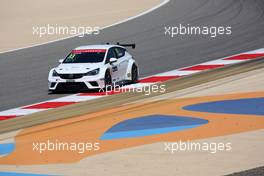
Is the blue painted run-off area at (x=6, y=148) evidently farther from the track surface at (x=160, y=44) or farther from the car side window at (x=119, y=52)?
the car side window at (x=119, y=52)

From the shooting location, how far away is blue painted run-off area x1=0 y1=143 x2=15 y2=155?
16030mm

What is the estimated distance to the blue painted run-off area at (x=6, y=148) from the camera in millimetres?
16030

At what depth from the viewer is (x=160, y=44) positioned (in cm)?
2866

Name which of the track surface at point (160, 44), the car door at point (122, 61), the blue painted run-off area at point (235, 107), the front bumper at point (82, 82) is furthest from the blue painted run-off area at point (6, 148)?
the car door at point (122, 61)

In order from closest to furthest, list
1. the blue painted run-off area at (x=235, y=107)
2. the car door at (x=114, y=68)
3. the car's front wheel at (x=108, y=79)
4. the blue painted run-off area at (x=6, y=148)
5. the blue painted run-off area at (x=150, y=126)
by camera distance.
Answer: the blue painted run-off area at (x=6, y=148) → the blue painted run-off area at (x=150, y=126) → the blue painted run-off area at (x=235, y=107) → the car's front wheel at (x=108, y=79) → the car door at (x=114, y=68)

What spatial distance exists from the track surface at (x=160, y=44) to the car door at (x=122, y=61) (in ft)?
5.51

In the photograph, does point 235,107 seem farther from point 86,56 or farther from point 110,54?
point 86,56

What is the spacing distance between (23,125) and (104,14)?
15616 mm

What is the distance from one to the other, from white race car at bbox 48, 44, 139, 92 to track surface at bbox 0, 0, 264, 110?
1.68 feet

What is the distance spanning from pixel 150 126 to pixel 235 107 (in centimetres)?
232

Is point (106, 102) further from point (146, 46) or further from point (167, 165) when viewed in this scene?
point (146, 46)

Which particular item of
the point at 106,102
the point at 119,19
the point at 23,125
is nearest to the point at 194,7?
the point at 119,19

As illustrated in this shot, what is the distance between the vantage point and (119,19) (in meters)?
32.8

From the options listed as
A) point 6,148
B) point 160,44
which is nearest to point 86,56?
point 160,44
